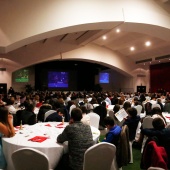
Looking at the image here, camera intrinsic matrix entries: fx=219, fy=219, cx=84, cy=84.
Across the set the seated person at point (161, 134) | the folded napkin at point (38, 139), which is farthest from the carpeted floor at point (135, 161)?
the folded napkin at point (38, 139)

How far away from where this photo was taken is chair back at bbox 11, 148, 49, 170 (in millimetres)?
2541

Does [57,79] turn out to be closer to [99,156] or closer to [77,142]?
[77,142]

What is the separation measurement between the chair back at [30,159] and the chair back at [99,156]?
539 millimetres

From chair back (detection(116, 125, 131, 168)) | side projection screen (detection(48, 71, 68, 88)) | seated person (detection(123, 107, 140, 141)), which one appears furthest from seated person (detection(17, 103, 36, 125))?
side projection screen (detection(48, 71, 68, 88))

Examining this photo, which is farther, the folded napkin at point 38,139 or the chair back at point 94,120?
the chair back at point 94,120

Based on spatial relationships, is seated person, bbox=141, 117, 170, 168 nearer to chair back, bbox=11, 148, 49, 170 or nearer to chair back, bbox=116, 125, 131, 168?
chair back, bbox=116, 125, 131, 168

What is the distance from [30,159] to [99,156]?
34.5 inches

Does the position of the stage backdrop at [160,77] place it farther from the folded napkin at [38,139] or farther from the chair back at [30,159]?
the chair back at [30,159]

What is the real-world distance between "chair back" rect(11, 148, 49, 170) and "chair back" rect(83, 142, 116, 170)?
0.54 metres

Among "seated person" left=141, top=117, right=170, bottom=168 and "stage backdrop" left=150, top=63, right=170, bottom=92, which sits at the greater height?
"stage backdrop" left=150, top=63, right=170, bottom=92

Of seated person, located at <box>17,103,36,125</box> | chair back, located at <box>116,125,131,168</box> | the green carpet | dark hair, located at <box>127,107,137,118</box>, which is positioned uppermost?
dark hair, located at <box>127,107,137,118</box>

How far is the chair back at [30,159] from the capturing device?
254 centimetres

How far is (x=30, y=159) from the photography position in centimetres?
260

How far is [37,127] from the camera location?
4578 millimetres
